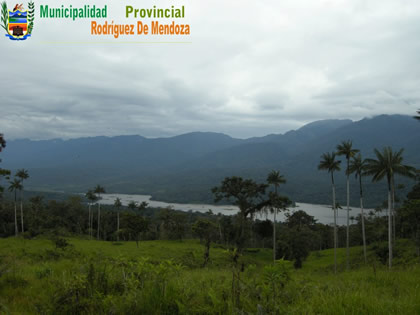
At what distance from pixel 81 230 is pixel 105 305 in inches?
3354

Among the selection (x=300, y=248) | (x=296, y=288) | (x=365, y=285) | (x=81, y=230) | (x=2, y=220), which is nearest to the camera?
(x=296, y=288)

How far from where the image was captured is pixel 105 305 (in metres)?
4.44

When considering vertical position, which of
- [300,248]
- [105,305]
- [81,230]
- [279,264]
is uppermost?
[279,264]

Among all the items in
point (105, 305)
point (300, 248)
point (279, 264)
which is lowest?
point (300, 248)

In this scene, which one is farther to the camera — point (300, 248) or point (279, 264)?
point (300, 248)

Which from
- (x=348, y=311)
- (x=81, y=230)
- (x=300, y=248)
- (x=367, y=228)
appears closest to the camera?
(x=348, y=311)

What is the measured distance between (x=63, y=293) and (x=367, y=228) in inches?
2916

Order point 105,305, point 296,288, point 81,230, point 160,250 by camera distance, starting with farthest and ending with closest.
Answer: point 81,230
point 160,250
point 296,288
point 105,305

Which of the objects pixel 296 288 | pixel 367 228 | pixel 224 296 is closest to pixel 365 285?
pixel 296 288

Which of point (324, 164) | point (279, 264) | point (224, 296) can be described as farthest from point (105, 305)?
point (324, 164)

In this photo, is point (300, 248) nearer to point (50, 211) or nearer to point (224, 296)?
point (224, 296)

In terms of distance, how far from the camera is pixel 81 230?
79.9 metres

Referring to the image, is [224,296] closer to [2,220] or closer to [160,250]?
[160,250]

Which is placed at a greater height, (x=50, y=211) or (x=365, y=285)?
(x=365, y=285)
